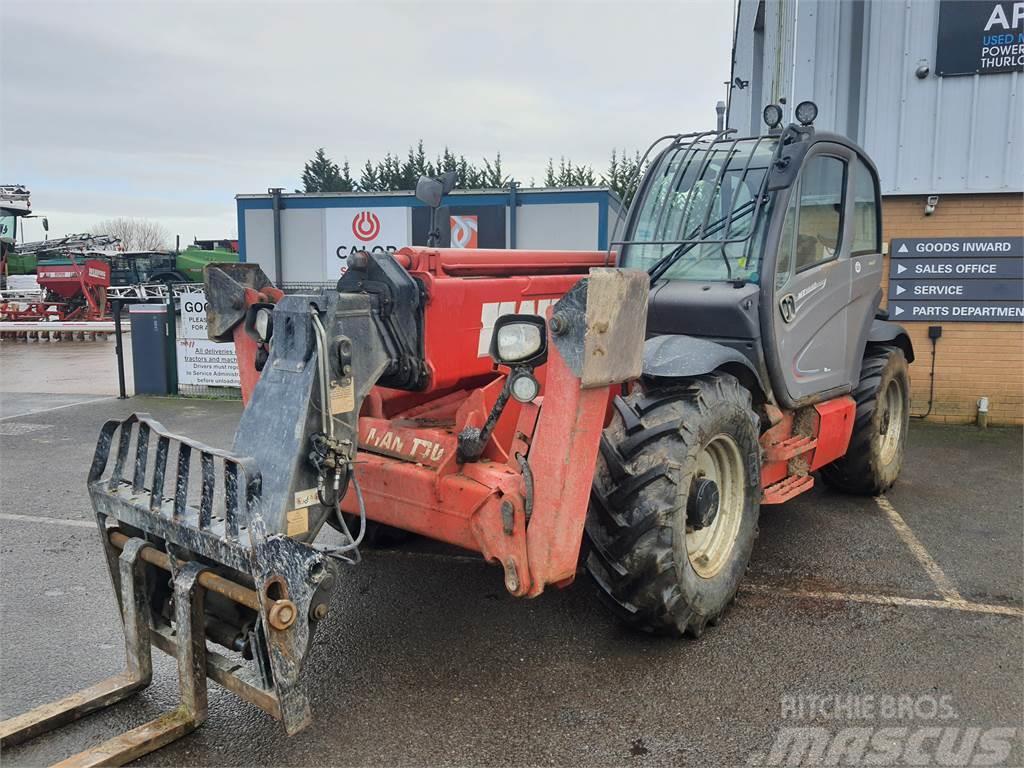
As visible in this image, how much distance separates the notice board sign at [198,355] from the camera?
38.2 ft

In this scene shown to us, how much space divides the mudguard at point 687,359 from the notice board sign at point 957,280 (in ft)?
18.9

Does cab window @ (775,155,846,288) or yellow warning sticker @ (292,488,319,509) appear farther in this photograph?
cab window @ (775,155,846,288)

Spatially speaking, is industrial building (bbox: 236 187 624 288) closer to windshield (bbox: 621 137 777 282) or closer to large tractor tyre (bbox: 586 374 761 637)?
windshield (bbox: 621 137 777 282)

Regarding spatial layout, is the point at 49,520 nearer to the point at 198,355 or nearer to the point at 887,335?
the point at 198,355

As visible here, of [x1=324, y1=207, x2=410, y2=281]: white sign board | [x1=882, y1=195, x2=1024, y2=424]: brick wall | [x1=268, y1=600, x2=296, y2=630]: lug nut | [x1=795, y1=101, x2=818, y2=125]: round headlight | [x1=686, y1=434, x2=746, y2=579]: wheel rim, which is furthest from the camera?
[x1=324, y1=207, x2=410, y2=281]: white sign board

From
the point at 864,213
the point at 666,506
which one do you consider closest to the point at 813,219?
the point at 864,213

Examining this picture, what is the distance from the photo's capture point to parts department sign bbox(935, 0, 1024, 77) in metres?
8.61

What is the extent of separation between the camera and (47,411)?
11008 millimetres

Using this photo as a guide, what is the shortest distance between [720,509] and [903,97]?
700cm

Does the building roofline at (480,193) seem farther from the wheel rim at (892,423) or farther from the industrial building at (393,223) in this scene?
the wheel rim at (892,423)

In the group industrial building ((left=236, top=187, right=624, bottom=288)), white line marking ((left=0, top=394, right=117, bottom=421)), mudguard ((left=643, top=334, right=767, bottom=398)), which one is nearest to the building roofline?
industrial building ((left=236, top=187, right=624, bottom=288))

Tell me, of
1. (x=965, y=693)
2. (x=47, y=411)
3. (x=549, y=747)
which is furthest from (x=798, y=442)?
(x=47, y=411)

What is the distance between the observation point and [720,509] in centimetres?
416

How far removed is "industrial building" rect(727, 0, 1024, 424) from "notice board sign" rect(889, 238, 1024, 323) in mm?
11
